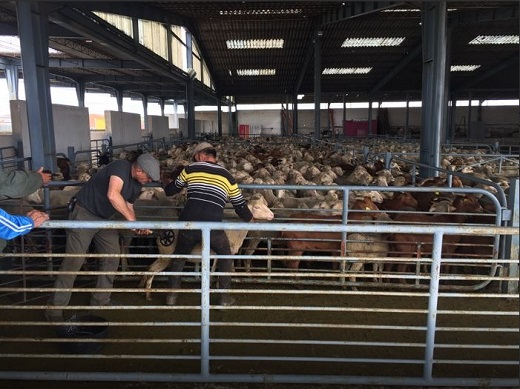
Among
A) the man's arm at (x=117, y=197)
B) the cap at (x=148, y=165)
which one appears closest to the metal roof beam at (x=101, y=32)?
the cap at (x=148, y=165)

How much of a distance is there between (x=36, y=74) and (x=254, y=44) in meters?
19.6

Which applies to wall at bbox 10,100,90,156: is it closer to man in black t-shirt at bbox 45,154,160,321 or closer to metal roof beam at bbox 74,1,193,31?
metal roof beam at bbox 74,1,193,31

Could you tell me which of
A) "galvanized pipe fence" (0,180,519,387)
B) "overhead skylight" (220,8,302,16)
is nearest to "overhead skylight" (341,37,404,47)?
"overhead skylight" (220,8,302,16)

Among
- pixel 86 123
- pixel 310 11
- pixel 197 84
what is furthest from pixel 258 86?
pixel 86 123

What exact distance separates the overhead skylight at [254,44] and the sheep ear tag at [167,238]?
900 inches

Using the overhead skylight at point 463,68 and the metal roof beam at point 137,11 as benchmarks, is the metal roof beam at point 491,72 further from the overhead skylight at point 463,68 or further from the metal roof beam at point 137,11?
the metal roof beam at point 137,11

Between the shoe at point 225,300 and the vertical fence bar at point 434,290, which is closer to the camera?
the vertical fence bar at point 434,290

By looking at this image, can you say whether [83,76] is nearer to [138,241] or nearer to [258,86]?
[258,86]

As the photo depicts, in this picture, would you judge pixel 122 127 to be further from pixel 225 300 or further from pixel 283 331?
pixel 283 331

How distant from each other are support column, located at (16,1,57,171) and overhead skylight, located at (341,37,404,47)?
20.0 meters

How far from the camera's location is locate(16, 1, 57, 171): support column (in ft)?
32.3

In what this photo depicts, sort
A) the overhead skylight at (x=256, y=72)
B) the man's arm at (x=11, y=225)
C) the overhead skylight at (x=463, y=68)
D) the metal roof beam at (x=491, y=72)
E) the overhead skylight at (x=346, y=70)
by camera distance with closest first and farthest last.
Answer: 1. the man's arm at (x=11, y=225)
2. the metal roof beam at (x=491, y=72)
3. the overhead skylight at (x=346, y=70)
4. the overhead skylight at (x=463, y=68)
5. the overhead skylight at (x=256, y=72)

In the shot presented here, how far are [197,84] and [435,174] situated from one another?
71.9 feet

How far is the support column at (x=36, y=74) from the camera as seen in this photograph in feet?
32.3
